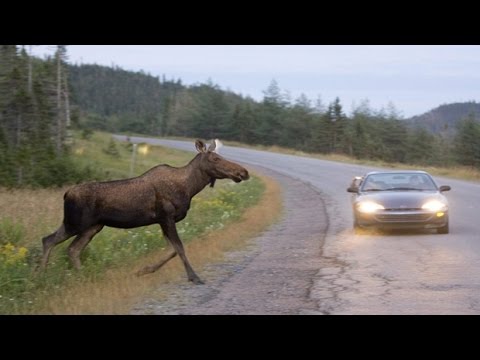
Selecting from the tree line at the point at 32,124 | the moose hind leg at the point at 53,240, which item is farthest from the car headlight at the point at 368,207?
the tree line at the point at 32,124

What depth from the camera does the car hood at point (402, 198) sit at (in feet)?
48.4

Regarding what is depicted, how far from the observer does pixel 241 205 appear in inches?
823

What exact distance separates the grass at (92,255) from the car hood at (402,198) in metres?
2.80

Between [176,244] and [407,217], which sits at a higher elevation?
[176,244]

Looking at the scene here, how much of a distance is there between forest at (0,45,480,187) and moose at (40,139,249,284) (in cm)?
1636

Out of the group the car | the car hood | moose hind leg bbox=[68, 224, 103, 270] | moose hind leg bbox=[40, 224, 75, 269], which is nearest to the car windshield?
the car

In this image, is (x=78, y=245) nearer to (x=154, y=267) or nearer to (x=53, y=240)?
(x=53, y=240)

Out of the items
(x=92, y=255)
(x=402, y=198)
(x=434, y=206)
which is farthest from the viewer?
(x=402, y=198)

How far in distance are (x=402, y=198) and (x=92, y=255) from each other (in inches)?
283

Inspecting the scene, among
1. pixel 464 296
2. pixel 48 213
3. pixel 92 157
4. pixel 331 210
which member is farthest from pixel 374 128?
pixel 464 296

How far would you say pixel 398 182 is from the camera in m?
16.4

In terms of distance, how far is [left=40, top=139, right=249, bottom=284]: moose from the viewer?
930 centimetres

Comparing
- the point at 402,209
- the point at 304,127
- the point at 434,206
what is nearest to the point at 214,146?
the point at 402,209

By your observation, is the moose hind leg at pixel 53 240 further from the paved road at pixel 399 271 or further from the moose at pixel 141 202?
the paved road at pixel 399 271
